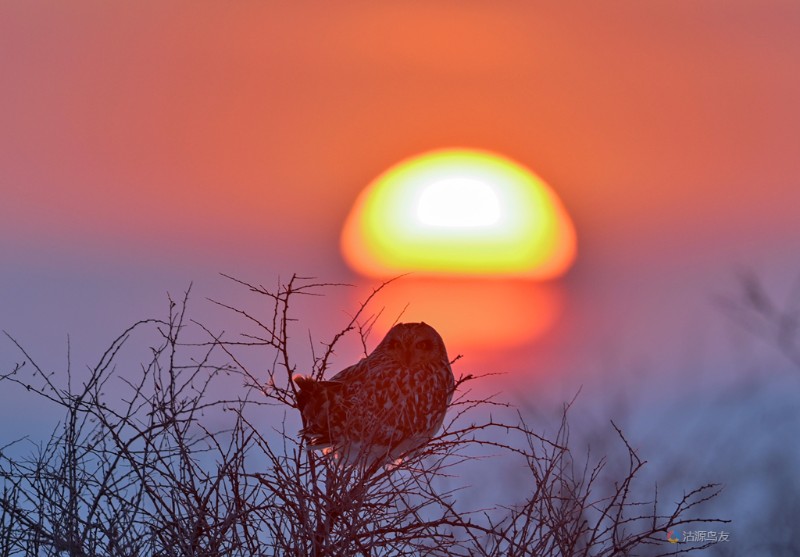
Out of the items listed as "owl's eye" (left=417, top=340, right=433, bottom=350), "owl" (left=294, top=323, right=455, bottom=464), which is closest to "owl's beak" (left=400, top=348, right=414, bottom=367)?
"owl" (left=294, top=323, right=455, bottom=464)

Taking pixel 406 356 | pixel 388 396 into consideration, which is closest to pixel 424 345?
pixel 406 356

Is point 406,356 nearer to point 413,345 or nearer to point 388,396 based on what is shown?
point 413,345

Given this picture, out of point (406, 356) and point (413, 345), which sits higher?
point (413, 345)

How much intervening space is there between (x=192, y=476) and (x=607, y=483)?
5.29m

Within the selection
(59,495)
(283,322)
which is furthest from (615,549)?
(59,495)

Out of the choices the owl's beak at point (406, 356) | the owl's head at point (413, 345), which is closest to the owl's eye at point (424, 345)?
the owl's head at point (413, 345)

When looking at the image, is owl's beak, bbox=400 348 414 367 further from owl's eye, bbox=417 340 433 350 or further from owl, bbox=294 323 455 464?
owl's eye, bbox=417 340 433 350

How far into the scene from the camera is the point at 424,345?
11242mm

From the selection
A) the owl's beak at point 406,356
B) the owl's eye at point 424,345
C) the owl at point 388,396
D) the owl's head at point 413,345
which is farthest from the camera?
the owl's eye at point 424,345

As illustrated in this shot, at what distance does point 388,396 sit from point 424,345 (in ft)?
3.67

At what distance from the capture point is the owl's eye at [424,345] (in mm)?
11195

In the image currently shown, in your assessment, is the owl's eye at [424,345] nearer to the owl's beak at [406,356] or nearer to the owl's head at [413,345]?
the owl's head at [413,345]

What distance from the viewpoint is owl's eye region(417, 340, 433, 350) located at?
36.7 ft

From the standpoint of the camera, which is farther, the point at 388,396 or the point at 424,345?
the point at 424,345
